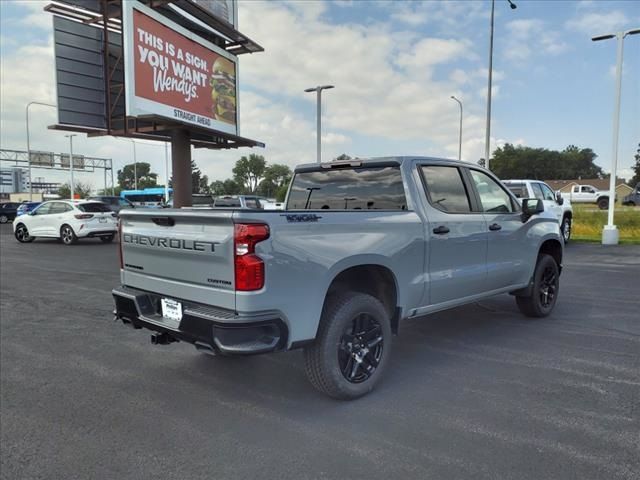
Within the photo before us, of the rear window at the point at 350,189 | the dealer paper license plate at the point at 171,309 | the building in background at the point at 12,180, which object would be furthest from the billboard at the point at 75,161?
the building in background at the point at 12,180

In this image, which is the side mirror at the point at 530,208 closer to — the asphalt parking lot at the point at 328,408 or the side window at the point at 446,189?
the side window at the point at 446,189

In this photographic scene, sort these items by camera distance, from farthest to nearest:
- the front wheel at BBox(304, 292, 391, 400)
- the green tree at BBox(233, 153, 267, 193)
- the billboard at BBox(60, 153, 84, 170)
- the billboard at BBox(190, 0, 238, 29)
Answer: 1. the green tree at BBox(233, 153, 267, 193)
2. the billboard at BBox(60, 153, 84, 170)
3. the billboard at BBox(190, 0, 238, 29)
4. the front wheel at BBox(304, 292, 391, 400)

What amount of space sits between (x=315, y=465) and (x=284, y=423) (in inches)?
21.3

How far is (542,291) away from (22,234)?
17.4 meters

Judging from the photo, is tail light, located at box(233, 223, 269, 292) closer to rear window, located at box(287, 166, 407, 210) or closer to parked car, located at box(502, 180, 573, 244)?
rear window, located at box(287, 166, 407, 210)

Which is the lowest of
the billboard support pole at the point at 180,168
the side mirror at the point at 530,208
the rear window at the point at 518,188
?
the side mirror at the point at 530,208

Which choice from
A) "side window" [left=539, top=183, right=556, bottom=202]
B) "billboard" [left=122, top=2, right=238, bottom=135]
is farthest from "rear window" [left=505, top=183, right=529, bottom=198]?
"billboard" [left=122, top=2, right=238, bottom=135]

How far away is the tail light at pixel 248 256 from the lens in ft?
9.18

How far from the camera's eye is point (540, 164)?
99250 millimetres

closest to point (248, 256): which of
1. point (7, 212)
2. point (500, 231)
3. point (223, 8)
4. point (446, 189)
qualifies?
point (446, 189)

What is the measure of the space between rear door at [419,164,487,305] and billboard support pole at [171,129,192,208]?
14.3 metres

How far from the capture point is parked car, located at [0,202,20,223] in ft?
111

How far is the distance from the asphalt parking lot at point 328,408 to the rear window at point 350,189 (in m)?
1.51

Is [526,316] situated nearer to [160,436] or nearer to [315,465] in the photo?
[315,465]
